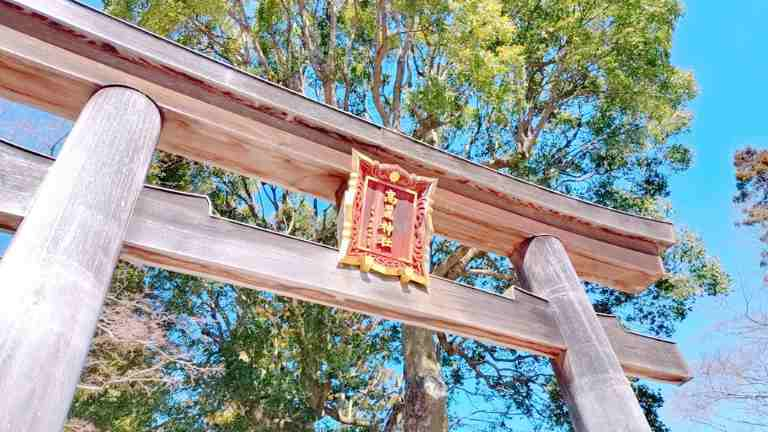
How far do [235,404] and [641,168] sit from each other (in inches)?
286

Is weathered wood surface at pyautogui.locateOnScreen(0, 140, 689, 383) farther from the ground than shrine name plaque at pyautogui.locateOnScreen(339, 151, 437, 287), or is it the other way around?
shrine name plaque at pyautogui.locateOnScreen(339, 151, 437, 287)

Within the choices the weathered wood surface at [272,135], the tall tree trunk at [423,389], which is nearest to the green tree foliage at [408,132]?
the tall tree trunk at [423,389]

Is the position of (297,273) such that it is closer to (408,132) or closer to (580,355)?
(580,355)

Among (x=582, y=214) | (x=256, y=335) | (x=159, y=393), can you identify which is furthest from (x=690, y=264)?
(x=159, y=393)

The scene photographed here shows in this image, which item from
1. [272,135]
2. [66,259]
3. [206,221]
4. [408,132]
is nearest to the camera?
[66,259]

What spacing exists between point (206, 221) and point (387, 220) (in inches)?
33.9

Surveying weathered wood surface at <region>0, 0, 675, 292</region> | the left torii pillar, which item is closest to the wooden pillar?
weathered wood surface at <region>0, 0, 675, 292</region>

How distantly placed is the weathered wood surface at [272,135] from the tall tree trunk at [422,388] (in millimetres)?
2915

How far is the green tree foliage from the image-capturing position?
19.3ft

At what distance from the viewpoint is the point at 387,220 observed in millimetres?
2342

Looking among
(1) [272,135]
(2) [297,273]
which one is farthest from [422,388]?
(1) [272,135]

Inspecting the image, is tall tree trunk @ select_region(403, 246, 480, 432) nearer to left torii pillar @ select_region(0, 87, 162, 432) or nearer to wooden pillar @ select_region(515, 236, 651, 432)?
wooden pillar @ select_region(515, 236, 651, 432)

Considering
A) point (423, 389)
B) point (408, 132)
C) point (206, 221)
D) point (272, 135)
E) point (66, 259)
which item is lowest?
point (66, 259)

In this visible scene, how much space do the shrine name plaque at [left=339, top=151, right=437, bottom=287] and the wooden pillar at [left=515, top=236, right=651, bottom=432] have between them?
2.54ft
